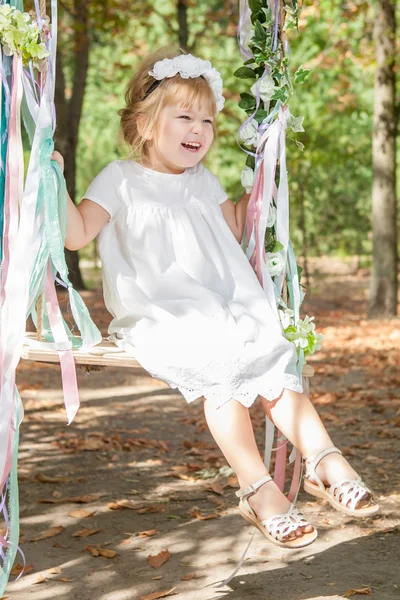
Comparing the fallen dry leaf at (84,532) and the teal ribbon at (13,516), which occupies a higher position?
the teal ribbon at (13,516)

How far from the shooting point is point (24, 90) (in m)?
2.86

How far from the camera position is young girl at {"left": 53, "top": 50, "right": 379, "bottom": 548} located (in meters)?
2.93

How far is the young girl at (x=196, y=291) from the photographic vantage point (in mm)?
2928

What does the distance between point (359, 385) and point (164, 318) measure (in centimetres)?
417

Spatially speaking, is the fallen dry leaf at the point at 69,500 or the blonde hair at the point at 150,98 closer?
the blonde hair at the point at 150,98

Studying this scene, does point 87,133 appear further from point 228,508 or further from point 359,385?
point 228,508

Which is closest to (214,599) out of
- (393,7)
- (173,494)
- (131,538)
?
(131,538)

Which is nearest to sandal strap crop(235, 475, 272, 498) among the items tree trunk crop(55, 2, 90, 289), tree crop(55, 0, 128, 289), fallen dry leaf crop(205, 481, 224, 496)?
fallen dry leaf crop(205, 481, 224, 496)

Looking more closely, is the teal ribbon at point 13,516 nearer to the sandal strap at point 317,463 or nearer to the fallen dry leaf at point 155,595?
the fallen dry leaf at point 155,595

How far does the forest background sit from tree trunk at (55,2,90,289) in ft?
0.05

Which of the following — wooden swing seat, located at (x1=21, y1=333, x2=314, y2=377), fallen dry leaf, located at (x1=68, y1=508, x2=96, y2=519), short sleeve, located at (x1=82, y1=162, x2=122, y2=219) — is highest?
short sleeve, located at (x1=82, y1=162, x2=122, y2=219)

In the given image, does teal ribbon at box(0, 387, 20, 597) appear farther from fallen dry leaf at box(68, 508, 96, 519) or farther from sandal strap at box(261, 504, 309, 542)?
fallen dry leaf at box(68, 508, 96, 519)

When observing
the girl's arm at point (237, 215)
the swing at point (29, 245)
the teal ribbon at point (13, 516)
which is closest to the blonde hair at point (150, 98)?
the girl's arm at point (237, 215)

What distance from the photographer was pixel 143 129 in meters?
3.36
